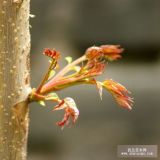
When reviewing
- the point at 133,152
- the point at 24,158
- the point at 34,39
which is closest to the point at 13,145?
the point at 24,158

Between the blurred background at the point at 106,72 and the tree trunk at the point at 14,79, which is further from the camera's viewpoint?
the blurred background at the point at 106,72

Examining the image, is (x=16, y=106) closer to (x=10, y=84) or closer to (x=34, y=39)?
(x=10, y=84)

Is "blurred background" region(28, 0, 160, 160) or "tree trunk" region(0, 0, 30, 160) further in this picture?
"blurred background" region(28, 0, 160, 160)

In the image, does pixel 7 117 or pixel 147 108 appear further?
pixel 147 108

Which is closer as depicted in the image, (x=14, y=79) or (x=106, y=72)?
(x=14, y=79)
